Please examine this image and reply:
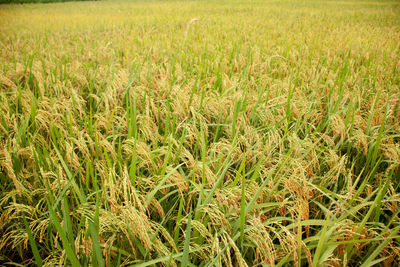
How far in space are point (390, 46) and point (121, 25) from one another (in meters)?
5.56

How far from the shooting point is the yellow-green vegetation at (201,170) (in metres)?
0.69

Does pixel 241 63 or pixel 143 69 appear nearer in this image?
pixel 143 69

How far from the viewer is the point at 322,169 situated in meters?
1.12

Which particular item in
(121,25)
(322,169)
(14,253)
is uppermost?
(121,25)

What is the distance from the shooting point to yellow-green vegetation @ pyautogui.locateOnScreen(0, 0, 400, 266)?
69 centimetres

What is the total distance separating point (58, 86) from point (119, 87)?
0.50 metres

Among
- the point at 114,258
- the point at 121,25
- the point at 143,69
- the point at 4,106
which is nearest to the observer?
the point at 114,258

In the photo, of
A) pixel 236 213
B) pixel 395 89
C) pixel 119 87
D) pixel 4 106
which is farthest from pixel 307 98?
pixel 4 106

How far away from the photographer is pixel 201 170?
35.7 inches

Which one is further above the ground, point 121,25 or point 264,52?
point 121,25

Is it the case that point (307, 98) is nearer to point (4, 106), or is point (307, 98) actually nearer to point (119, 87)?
point (119, 87)

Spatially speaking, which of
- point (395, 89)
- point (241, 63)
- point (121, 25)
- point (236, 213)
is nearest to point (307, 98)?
point (395, 89)

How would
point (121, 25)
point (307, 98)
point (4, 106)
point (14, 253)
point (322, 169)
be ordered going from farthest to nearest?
point (121, 25) → point (307, 98) → point (4, 106) → point (322, 169) → point (14, 253)

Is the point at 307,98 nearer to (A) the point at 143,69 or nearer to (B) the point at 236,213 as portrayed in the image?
(B) the point at 236,213
